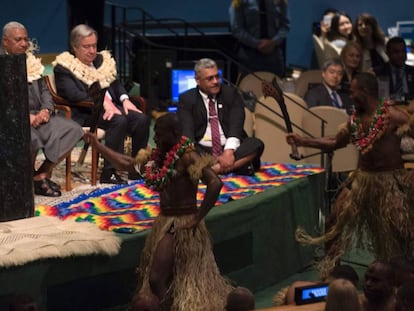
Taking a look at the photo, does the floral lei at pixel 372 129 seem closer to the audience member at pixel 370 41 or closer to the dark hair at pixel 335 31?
the audience member at pixel 370 41

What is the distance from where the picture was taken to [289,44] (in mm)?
14336

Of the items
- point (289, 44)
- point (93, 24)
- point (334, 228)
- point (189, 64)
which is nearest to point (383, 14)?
point (289, 44)

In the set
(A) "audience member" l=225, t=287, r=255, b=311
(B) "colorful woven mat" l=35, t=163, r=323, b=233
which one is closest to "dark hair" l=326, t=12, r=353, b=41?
(B) "colorful woven mat" l=35, t=163, r=323, b=233

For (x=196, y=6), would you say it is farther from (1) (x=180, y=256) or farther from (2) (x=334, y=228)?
(1) (x=180, y=256)

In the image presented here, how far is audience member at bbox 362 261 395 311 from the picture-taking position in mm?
4289

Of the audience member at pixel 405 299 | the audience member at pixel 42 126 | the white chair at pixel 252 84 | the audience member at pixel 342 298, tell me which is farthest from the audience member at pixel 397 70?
the audience member at pixel 342 298

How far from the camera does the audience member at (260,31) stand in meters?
10.9

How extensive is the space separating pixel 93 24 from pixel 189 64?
3.81 feet

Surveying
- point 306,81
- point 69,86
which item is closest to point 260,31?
point 306,81

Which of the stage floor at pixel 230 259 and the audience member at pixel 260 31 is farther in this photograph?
the audience member at pixel 260 31

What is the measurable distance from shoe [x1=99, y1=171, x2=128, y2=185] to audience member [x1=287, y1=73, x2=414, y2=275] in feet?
5.47

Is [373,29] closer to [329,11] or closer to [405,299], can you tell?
[329,11]

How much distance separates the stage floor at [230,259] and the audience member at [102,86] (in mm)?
1237

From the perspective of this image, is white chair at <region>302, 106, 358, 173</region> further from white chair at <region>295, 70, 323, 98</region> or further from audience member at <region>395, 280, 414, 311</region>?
audience member at <region>395, 280, 414, 311</region>
